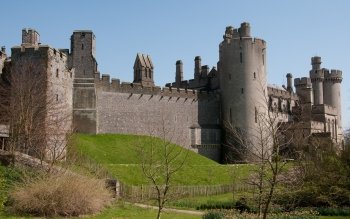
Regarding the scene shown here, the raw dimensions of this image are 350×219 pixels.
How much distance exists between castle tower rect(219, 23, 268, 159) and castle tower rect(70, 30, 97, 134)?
1486cm

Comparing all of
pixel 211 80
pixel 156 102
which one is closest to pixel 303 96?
pixel 211 80

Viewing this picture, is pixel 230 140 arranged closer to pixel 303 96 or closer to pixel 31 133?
pixel 303 96

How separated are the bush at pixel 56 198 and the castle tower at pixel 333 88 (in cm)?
5602

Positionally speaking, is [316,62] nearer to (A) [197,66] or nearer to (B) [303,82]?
(B) [303,82]

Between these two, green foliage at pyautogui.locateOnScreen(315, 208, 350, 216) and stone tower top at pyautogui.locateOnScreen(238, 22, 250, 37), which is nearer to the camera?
green foliage at pyautogui.locateOnScreen(315, 208, 350, 216)

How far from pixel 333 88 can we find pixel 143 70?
3152 cm

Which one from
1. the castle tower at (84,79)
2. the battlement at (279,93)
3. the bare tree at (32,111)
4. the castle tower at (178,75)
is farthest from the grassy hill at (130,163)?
the battlement at (279,93)

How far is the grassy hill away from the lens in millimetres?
32344

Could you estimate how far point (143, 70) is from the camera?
50.7 metres

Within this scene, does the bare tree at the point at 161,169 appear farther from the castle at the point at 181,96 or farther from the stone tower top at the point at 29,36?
the stone tower top at the point at 29,36

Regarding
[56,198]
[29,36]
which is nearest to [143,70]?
[29,36]

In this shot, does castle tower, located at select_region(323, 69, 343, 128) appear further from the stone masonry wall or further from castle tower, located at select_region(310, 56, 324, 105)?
the stone masonry wall

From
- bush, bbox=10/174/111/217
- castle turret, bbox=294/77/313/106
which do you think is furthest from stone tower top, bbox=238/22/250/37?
bush, bbox=10/174/111/217

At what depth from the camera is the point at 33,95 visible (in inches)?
1224
